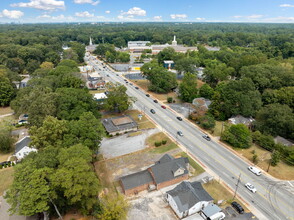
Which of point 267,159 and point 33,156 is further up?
point 33,156

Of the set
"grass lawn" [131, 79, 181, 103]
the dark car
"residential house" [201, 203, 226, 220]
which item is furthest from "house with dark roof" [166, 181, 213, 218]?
"grass lawn" [131, 79, 181, 103]

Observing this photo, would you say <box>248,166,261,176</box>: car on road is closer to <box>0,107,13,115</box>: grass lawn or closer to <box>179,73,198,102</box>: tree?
<box>179,73,198,102</box>: tree

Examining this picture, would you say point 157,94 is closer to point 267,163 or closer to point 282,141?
point 282,141

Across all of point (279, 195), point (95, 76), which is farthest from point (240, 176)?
point (95, 76)

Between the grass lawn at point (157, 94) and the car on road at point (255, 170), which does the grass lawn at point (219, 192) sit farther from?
the grass lawn at point (157, 94)

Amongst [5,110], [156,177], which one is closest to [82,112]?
[156,177]

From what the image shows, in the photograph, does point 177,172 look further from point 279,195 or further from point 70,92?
point 70,92

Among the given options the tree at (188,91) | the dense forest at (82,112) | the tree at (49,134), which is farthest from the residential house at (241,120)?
the tree at (49,134)
